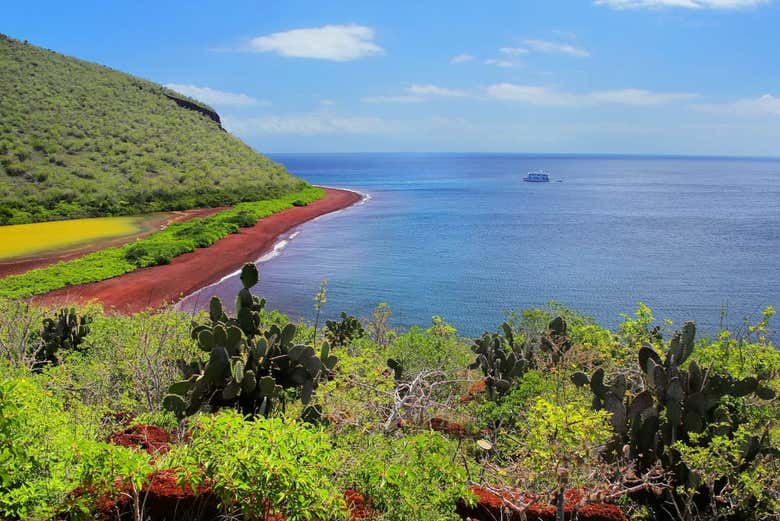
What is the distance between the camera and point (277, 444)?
16.6 ft

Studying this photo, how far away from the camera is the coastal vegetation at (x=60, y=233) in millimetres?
40588

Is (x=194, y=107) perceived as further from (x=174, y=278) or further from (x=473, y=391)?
(x=473, y=391)

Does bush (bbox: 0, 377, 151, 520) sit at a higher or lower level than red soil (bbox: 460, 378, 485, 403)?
higher

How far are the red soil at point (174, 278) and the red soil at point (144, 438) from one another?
1222 cm

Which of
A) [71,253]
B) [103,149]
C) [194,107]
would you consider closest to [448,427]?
[71,253]

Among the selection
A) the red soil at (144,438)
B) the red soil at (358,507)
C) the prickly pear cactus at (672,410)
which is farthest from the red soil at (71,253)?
the prickly pear cactus at (672,410)

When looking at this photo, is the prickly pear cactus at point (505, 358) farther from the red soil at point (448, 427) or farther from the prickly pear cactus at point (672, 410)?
the prickly pear cactus at point (672, 410)

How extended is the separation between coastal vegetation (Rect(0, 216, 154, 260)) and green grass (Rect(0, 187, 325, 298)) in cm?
380

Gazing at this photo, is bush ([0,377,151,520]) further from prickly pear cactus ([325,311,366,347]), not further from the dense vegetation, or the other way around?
prickly pear cactus ([325,311,366,347])

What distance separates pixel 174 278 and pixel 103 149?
4298 centimetres

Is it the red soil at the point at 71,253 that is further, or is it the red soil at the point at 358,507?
the red soil at the point at 71,253

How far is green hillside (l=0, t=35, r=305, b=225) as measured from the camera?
2271 inches

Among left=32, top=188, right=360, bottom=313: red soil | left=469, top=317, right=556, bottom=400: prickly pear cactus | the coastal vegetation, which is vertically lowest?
left=32, top=188, right=360, bottom=313: red soil

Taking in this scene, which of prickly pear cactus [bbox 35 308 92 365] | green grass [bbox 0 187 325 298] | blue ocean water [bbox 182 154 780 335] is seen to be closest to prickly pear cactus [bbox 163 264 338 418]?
prickly pear cactus [bbox 35 308 92 365]
